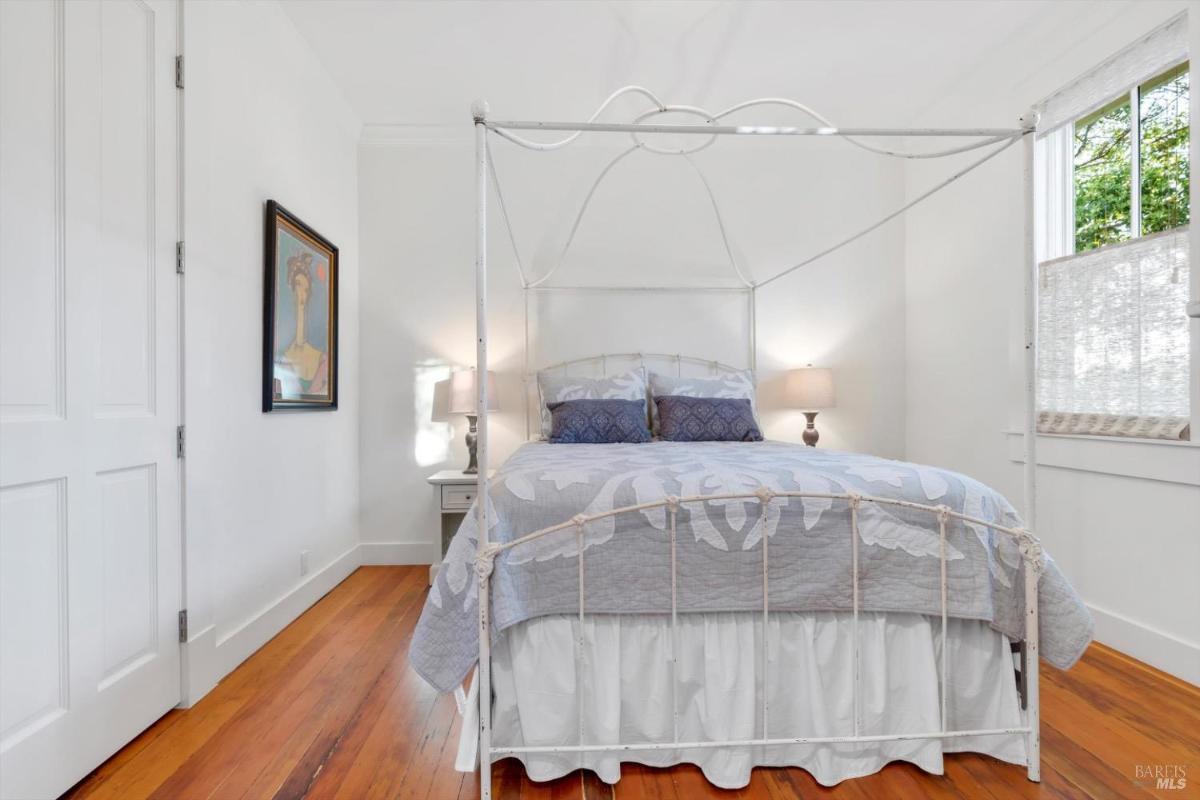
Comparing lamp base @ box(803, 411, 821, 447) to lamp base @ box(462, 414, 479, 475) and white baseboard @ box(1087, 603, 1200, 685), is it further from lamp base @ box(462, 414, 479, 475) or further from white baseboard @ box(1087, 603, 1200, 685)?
lamp base @ box(462, 414, 479, 475)

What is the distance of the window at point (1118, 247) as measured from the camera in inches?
83.0

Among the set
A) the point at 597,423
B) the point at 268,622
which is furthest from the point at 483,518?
the point at 268,622

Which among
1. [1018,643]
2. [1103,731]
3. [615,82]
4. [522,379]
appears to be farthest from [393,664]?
[615,82]

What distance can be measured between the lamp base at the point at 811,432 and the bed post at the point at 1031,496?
181 cm

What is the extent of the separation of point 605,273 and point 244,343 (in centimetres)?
203

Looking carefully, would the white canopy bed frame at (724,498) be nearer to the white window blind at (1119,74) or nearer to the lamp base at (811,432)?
the white window blind at (1119,74)

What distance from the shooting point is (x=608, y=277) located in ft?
11.6

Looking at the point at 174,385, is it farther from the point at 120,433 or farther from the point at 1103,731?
the point at 1103,731

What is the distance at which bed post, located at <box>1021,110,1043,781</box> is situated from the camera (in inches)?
56.0

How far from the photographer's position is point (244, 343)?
2262 millimetres

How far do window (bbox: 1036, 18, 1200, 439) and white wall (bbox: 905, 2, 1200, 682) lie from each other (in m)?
0.11

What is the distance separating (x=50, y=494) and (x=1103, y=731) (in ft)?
9.75

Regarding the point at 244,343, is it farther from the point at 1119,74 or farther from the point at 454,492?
the point at 1119,74

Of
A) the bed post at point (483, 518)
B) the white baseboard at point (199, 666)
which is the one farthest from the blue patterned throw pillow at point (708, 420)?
the white baseboard at point (199, 666)
